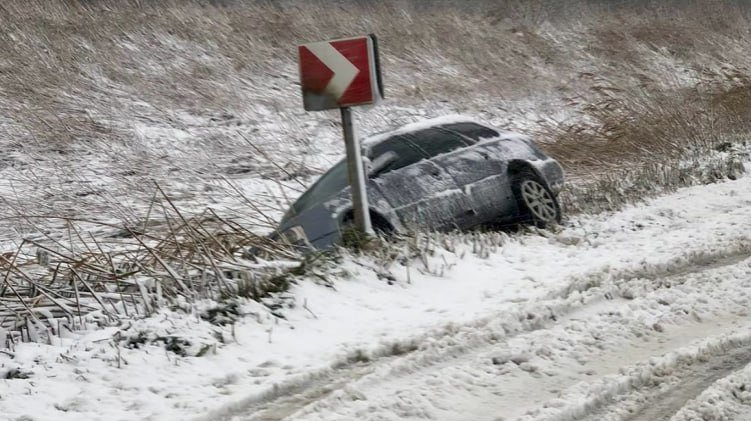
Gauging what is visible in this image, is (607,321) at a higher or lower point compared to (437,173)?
lower

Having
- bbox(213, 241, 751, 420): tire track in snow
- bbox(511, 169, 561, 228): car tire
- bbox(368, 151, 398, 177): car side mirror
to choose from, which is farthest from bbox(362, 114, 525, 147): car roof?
bbox(213, 241, 751, 420): tire track in snow

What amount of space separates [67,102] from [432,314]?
15057 millimetres

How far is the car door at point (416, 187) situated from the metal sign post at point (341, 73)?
80.6 inches

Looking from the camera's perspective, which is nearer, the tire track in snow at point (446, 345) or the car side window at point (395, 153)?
the tire track in snow at point (446, 345)

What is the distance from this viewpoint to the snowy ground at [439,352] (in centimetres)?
496

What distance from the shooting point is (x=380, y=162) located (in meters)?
10.3

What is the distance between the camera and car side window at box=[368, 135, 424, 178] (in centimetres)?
1030

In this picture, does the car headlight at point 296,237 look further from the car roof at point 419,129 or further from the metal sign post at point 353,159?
the car roof at point 419,129

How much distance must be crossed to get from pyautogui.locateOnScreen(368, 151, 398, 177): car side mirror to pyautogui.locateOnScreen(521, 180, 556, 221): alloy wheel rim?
4.65 feet

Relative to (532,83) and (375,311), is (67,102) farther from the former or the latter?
(375,311)

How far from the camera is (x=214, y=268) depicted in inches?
271

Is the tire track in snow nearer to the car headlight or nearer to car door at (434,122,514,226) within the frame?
the car headlight

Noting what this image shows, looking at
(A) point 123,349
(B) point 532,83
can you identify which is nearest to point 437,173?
(A) point 123,349

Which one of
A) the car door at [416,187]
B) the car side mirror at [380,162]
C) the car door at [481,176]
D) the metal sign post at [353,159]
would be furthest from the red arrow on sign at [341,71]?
the car door at [481,176]
